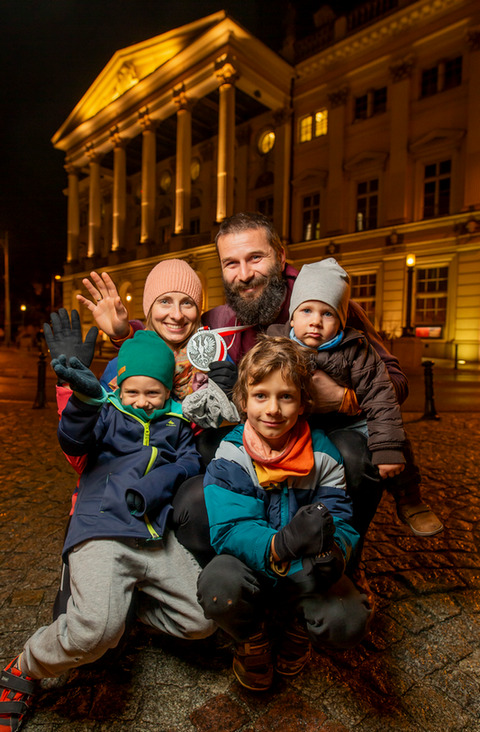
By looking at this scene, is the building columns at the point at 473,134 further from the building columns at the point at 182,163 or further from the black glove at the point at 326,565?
the black glove at the point at 326,565

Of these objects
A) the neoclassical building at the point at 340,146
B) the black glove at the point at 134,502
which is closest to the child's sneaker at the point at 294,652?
the black glove at the point at 134,502

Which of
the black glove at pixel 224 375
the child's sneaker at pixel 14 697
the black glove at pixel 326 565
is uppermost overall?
the black glove at pixel 224 375

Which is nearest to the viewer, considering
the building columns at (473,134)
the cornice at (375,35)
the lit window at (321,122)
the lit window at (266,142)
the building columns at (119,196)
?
the building columns at (473,134)

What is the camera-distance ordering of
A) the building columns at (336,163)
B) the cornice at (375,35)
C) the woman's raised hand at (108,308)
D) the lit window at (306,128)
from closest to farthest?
the woman's raised hand at (108,308) → the cornice at (375,35) → the building columns at (336,163) → the lit window at (306,128)

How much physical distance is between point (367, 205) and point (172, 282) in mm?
21618

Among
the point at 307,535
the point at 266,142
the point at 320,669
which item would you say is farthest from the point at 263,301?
the point at 266,142

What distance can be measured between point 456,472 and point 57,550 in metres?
4.32

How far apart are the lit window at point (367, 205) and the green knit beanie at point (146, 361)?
21.0 meters

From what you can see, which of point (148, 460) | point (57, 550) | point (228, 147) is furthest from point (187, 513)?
point (228, 147)

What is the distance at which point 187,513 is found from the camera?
6.10 feet

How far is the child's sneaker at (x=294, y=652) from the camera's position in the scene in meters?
1.85

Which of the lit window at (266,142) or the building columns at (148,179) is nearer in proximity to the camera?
the lit window at (266,142)

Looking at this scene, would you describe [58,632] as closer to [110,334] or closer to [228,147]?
[110,334]

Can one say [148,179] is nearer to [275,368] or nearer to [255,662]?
[275,368]
